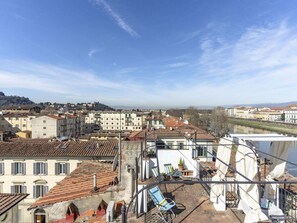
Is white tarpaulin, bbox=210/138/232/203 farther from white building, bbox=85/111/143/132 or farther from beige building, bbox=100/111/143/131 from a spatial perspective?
white building, bbox=85/111/143/132

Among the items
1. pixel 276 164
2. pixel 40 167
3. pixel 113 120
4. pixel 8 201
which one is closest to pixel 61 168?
pixel 40 167

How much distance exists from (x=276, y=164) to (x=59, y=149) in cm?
1710

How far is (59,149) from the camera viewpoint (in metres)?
21.3

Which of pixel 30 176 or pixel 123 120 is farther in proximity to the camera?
pixel 123 120

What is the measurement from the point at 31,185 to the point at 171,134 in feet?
40.8

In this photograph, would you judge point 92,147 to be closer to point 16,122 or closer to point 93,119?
point 16,122

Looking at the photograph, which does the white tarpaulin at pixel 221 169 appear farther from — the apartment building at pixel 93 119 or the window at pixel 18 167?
the apartment building at pixel 93 119

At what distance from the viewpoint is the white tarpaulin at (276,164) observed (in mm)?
7711

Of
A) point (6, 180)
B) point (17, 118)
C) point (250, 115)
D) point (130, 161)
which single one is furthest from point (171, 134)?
point (250, 115)

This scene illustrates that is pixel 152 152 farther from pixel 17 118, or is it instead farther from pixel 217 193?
pixel 17 118

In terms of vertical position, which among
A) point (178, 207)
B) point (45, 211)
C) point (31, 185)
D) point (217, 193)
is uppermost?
point (217, 193)

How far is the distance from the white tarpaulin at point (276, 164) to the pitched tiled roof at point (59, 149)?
539 inches

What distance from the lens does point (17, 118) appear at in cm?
7325

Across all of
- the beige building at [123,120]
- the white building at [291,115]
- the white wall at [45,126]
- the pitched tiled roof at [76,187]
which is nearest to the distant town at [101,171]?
the pitched tiled roof at [76,187]
